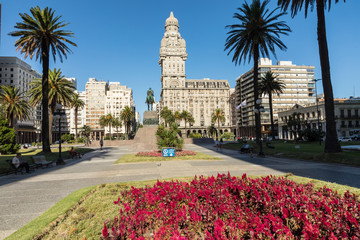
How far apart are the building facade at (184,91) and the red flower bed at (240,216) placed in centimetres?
12480

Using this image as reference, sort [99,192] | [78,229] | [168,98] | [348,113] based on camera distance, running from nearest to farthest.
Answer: [78,229]
[99,192]
[348,113]
[168,98]

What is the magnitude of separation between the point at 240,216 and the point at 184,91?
431 feet

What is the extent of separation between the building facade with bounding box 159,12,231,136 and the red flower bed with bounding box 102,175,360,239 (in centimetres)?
12480

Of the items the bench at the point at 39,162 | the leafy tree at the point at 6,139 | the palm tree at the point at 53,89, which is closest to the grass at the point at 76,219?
the bench at the point at 39,162

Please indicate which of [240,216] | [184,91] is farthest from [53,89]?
[184,91]

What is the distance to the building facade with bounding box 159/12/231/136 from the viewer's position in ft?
435

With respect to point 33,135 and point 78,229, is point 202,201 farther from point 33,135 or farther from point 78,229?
point 33,135

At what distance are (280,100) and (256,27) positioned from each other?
A: 84194mm

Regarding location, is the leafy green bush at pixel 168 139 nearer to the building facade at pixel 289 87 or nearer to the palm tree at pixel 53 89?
the palm tree at pixel 53 89

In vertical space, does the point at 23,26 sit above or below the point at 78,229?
above

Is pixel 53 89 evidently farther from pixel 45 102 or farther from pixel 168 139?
pixel 168 139

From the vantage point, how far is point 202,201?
5867 mm

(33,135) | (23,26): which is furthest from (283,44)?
(33,135)

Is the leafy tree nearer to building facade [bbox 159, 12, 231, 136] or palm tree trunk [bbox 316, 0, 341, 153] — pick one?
palm tree trunk [bbox 316, 0, 341, 153]
